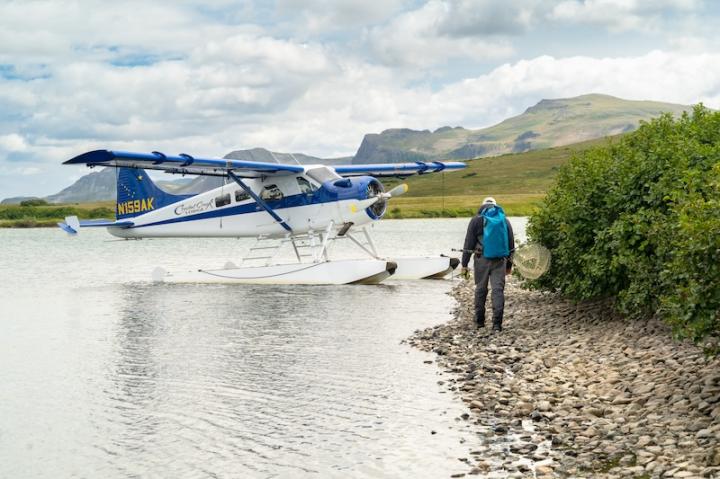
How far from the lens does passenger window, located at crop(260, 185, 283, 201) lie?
24469mm

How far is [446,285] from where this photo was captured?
2316 cm

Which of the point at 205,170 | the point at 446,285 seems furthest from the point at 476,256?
the point at 205,170

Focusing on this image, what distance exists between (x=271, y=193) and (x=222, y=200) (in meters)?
2.02

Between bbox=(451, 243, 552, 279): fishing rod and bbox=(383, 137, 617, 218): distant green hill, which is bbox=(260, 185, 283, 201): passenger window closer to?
bbox=(451, 243, 552, 279): fishing rod

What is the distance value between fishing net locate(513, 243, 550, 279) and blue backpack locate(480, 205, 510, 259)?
95cm

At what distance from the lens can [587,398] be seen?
8367 millimetres

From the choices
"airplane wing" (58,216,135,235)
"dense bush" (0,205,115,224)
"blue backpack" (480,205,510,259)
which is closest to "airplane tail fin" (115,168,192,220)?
"airplane wing" (58,216,135,235)

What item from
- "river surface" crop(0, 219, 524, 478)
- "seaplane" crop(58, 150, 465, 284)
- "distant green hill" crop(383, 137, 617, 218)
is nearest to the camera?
"river surface" crop(0, 219, 524, 478)

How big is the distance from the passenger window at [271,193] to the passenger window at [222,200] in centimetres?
145

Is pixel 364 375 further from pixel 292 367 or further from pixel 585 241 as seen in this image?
pixel 585 241

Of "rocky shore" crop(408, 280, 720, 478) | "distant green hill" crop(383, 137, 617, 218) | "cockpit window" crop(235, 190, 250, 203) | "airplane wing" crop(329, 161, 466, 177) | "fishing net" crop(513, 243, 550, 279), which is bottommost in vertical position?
"rocky shore" crop(408, 280, 720, 478)

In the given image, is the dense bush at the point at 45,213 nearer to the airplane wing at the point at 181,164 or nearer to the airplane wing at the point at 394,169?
the airplane wing at the point at 394,169

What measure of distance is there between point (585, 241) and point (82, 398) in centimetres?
807

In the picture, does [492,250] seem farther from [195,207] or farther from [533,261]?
[195,207]
